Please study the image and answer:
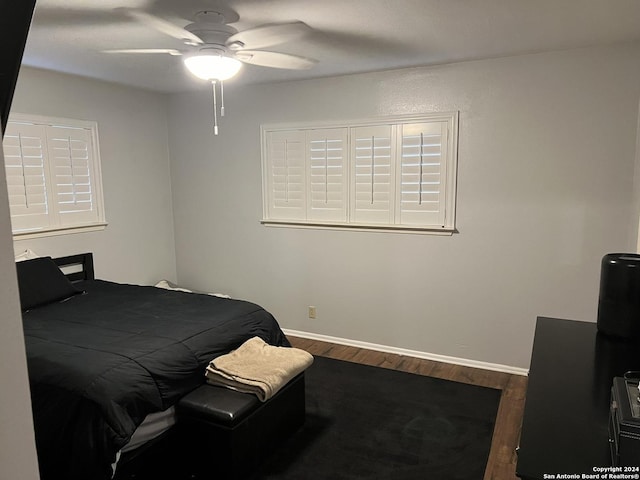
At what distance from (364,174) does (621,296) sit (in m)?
2.46

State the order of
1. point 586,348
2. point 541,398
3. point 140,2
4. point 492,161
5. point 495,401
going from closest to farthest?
point 541,398 → point 586,348 → point 140,2 → point 495,401 → point 492,161

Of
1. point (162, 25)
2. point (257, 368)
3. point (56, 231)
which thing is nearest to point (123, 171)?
point (56, 231)

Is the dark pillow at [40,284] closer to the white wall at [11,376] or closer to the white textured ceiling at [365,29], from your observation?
the white textured ceiling at [365,29]

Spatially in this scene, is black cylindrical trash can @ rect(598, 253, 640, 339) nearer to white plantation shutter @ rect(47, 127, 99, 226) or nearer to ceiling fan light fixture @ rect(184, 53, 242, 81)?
ceiling fan light fixture @ rect(184, 53, 242, 81)

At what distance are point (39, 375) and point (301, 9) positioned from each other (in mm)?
2258

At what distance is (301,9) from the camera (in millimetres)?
2334

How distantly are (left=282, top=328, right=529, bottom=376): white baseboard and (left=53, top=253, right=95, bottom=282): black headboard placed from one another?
1.97 m

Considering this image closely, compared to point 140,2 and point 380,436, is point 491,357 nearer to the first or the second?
point 380,436

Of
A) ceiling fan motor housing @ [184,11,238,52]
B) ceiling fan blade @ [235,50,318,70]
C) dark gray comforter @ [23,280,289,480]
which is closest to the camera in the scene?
dark gray comforter @ [23,280,289,480]

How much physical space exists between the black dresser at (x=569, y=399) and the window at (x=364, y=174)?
1860mm

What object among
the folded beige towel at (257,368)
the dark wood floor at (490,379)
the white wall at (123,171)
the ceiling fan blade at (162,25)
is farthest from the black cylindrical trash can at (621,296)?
the white wall at (123,171)

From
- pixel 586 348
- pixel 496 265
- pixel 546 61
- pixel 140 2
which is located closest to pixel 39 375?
pixel 140 2

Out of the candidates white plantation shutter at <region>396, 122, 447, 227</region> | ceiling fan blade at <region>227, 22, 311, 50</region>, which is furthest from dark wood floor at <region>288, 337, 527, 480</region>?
ceiling fan blade at <region>227, 22, 311, 50</region>

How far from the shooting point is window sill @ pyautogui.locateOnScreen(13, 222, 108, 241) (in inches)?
147
